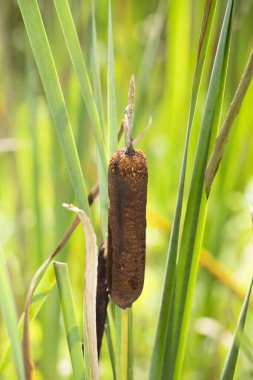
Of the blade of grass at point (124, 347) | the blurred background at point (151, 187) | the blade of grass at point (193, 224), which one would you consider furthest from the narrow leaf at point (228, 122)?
the blurred background at point (151, 187)

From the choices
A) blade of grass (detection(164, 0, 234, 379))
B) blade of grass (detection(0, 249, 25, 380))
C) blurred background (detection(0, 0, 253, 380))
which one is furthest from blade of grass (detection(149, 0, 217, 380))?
blurred background (detection(0, 0, 253, 380))

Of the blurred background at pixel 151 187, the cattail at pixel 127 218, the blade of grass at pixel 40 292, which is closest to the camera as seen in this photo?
the cattail at pixel 127 218

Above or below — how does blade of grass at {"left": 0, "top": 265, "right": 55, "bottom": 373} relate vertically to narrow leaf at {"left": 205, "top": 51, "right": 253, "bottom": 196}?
below

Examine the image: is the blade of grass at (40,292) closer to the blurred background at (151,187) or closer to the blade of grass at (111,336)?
the blade of grass at (111,336)

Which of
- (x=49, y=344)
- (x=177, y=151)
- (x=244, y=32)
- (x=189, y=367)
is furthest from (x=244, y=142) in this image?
(x=49, y=344)

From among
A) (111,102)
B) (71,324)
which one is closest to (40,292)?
(71,324)

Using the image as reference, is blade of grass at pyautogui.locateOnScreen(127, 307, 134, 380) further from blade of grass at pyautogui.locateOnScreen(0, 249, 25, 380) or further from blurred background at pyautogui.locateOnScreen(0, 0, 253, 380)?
blurred background at pyautogui.locateOnScreen(0, 0, 253, 380)

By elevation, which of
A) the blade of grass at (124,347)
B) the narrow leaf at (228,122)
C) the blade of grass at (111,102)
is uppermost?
the blade of grass at (111,102)
